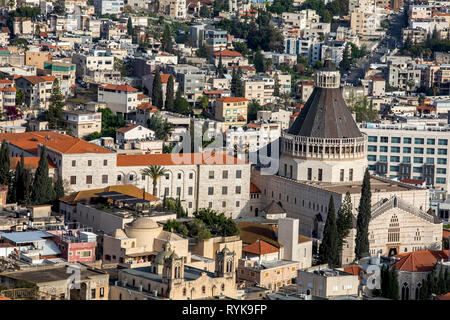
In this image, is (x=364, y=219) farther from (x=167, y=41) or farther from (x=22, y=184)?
(x=167, y=41)

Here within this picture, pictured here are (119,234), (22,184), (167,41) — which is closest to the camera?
(119,234)

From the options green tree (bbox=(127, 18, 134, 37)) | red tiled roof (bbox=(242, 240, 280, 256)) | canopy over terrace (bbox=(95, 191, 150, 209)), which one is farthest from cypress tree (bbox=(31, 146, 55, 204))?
green tree (bbox=(127, 18, 134, 37))

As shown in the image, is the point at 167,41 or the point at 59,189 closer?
the point at 59,189

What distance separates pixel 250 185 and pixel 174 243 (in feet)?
72.0

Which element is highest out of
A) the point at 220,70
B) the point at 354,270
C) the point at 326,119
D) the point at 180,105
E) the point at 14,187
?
the point at 326,119

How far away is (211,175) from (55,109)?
23.3 meters

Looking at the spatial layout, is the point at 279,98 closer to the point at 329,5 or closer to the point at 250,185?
the point at 250,185

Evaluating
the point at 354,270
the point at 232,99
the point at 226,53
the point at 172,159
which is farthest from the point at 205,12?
the point at 354,270

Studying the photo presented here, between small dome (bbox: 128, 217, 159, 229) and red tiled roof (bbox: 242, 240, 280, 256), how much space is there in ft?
18.8

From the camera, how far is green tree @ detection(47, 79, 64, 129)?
335 feet

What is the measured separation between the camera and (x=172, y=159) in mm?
83062

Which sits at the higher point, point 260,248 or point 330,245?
point 260,248

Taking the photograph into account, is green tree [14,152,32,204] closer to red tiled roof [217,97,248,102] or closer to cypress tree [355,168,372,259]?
cypress tree [355,168,372,259]

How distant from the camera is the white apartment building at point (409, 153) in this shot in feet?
331
